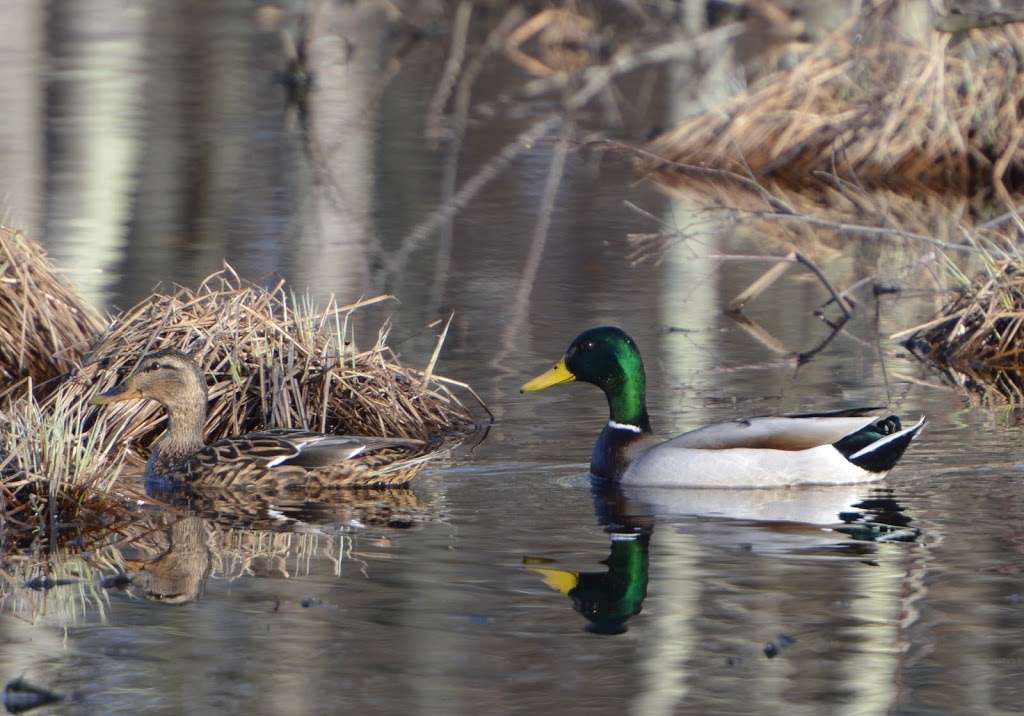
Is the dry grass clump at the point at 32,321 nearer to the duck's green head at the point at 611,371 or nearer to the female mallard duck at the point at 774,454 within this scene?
the duck's green head at the point at 611,371

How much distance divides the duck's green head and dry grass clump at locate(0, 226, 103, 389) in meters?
2.76

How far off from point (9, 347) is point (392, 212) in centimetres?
817

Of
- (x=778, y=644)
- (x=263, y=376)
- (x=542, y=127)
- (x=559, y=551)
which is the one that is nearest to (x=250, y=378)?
(x=263, y=376)

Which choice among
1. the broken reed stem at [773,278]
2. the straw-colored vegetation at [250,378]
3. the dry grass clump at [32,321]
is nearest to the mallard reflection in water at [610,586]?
the straw-colored vegetation at [250,378]

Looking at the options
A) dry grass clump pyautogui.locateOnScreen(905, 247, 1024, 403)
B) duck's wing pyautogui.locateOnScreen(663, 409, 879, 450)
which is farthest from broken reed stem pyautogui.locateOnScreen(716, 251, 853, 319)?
duck's wing pyautogui.locateOnScreen(663, 409, 879, 450)

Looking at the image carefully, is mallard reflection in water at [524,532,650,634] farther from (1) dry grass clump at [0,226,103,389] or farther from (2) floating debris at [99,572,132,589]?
(1) dry grass clump at [0,226,103,389]

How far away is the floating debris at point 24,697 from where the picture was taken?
6.73 meters

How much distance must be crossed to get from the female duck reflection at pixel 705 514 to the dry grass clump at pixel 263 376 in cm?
156

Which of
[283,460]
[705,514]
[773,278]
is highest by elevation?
[773,278]

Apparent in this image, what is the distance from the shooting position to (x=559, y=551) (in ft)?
29.4

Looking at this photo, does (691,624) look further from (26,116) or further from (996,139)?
(26,116)

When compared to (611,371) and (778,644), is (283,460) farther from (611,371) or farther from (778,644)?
(778,644)

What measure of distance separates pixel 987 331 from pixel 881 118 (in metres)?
8.77

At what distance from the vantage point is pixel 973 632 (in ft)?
24.8
